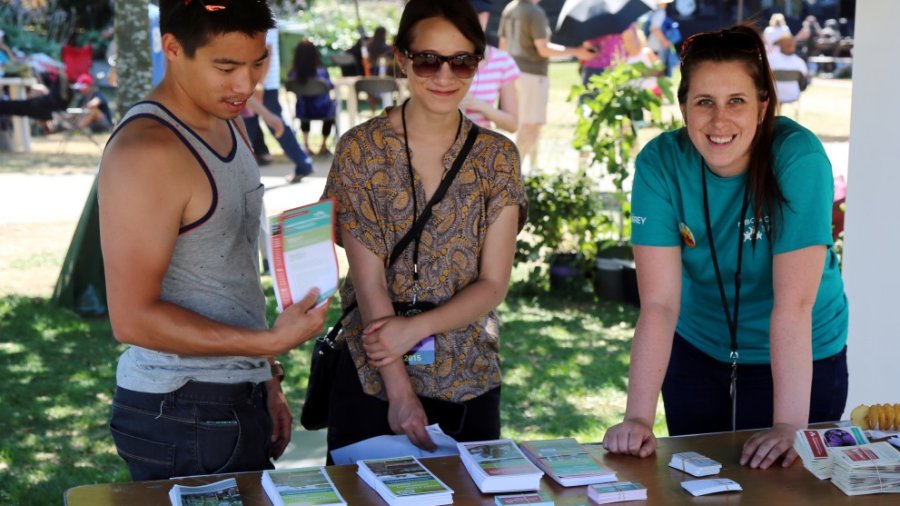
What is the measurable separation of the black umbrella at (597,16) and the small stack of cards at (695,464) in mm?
8271

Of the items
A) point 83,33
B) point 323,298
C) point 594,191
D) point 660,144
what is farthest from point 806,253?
point 83,33

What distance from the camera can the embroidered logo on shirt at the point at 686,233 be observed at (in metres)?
2.50

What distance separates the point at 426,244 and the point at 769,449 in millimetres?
908

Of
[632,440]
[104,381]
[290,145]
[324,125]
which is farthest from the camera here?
[324,125]

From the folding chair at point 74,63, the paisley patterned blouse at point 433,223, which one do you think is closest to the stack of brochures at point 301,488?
the paisley patterned blouse at point 433,223

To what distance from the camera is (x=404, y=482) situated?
2057 millimetres

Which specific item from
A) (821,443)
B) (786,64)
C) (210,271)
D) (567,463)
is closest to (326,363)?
(210,271)

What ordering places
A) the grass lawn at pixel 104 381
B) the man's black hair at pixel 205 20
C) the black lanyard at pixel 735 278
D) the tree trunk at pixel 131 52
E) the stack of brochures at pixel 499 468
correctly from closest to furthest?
the stack of brochures at pixel 499 468 < the man's black hair at pixel 205 20 < the black lanyard at pixel 735 278 < the grass lawn at pixel 104 381 < the tree trunk at pixel 131 52

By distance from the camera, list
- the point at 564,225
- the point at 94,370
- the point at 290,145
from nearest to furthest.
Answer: the point at 94,370
the point at 564,225
the point at 290,145

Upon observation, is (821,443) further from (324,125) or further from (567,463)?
(324,125)

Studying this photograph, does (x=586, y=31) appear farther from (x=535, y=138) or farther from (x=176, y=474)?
(x=176, y=474)

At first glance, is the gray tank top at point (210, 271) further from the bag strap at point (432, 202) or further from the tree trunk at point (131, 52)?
the tree trunk at point (131, 52)

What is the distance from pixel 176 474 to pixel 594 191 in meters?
5.17

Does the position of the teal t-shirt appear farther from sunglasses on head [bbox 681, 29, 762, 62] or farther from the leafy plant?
the leafy plant
